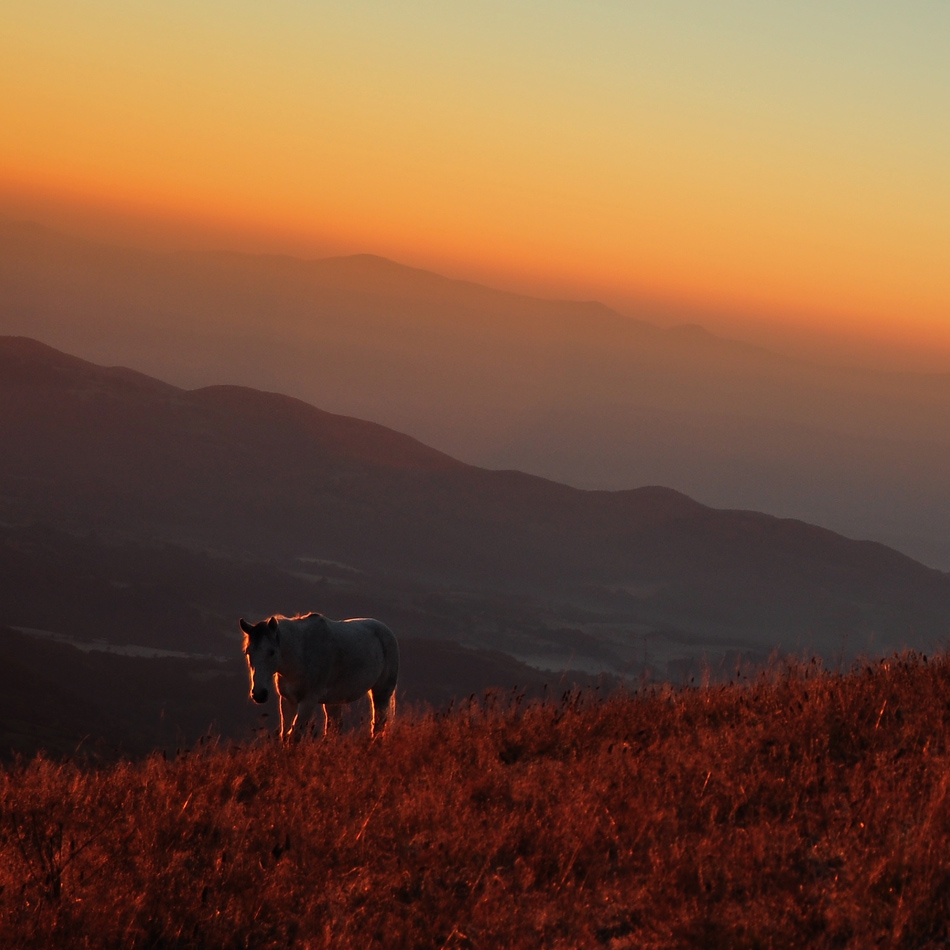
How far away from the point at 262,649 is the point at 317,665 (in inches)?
53.7

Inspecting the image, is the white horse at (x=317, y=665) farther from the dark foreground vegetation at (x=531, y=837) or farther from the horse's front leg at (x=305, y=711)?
the dark foreground vegetation at (x=531, y=837)

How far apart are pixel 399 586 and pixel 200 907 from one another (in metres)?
155

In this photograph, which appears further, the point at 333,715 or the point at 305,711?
the point at 333,715

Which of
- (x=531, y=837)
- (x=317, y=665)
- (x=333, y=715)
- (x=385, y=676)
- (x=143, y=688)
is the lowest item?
(x=143, y=688)

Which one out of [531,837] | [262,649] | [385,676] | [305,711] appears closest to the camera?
[531,837]

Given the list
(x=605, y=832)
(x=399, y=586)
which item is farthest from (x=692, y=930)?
(x=399, y=586)

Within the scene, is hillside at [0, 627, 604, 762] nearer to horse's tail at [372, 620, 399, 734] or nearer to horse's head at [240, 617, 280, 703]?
horse's tail at [372, 620, 399, 734]

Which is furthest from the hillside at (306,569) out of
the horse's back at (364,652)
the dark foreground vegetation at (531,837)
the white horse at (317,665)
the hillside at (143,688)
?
the dark foreground vegetation at (531,837)

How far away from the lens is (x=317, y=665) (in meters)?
13.9

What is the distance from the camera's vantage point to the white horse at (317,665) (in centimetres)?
1266

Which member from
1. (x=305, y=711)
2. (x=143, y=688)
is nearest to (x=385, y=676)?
(x=305, y=711)

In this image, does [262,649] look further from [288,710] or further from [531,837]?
[531,837]

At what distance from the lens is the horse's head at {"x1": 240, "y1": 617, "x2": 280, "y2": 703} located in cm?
1250

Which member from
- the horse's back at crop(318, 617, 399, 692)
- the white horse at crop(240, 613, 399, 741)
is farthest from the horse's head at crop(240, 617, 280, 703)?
the horse's back at crop(318, 617, 399, 692)
